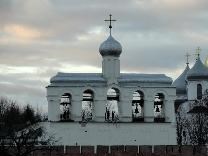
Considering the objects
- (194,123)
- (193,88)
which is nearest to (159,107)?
(194,123)

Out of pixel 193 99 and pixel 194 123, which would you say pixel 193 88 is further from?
pixel 194 123

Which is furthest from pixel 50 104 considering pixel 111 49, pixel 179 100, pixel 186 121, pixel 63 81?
pixel 179 100

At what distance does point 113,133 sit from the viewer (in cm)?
4262

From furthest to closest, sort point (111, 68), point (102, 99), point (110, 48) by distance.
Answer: point (110, 48) → point (111, 68) → point (102, 99)

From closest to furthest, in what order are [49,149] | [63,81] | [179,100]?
[49,149] → [63,81] → [179,100]

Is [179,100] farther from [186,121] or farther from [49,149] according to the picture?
[49,149]

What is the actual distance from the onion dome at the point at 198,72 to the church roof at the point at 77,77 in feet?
56.5

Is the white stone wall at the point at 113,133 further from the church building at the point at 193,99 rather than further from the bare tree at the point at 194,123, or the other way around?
the church building at the point at 193,99

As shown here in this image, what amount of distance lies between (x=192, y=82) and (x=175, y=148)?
1714 centimetres

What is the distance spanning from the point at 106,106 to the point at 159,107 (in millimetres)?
3573

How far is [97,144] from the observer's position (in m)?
42.5

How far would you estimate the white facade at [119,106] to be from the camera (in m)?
42.1

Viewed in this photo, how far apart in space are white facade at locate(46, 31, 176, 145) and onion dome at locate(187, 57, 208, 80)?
15286mm

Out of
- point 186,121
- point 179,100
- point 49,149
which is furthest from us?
point 179,100
